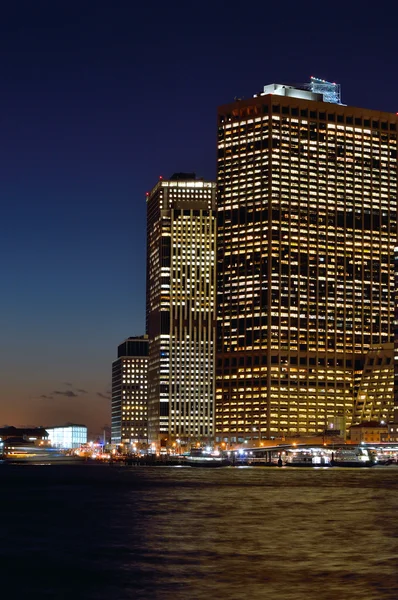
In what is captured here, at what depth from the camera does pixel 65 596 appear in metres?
65.8

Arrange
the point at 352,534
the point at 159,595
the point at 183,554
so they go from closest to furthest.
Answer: the point at 159,595
the point at 183,554
the point at 352,534

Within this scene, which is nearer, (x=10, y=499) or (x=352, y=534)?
(x=352, y=534)

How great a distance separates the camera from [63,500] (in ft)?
516

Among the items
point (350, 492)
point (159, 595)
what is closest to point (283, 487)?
point (350, 492)

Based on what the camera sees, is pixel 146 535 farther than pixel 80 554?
Yes

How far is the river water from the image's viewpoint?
6744cm

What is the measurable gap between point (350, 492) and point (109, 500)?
38775mm

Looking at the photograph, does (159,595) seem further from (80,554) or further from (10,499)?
(10,499)

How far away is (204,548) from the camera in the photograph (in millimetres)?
86500

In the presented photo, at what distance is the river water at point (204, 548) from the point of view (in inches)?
2655

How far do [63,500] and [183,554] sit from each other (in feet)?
252

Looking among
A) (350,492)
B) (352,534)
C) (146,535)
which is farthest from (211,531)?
(350,492)

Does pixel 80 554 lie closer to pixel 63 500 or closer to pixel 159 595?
pixel 159 595

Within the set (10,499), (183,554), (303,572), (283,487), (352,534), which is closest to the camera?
(303,572)
